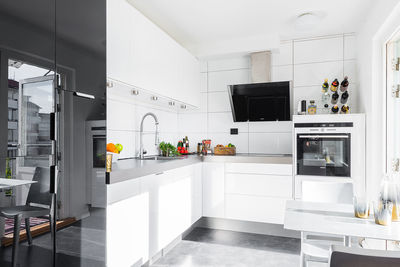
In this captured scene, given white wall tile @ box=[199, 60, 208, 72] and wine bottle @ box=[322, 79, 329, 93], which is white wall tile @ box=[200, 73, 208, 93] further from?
wine bottle @ box=[322, 79, 329, 93]

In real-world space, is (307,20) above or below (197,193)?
above

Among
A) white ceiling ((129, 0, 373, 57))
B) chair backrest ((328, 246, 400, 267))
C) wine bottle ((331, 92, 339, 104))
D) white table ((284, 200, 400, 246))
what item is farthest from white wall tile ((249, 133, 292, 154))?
chair backrest ((328, 246, 400, 267))

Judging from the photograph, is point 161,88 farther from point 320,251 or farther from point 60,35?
point 320,251

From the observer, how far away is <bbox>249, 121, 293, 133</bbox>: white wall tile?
12.0ft

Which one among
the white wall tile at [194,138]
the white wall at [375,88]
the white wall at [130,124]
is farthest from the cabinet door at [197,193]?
the white wall at [375,88]

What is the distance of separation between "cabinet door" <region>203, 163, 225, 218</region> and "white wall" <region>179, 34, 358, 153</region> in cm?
62

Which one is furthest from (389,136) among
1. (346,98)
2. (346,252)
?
(346,252)

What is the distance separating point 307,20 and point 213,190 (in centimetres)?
221

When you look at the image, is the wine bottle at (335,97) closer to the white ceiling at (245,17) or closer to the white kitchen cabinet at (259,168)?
the white ceiling at (245,17)

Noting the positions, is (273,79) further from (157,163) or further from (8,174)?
(8,174)

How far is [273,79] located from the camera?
366 centimetres

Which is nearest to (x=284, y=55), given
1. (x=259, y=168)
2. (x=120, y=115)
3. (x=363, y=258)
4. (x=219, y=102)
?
(x=219, y=102)

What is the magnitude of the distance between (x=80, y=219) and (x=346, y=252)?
1263 mm

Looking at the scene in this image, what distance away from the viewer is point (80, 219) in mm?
1457
